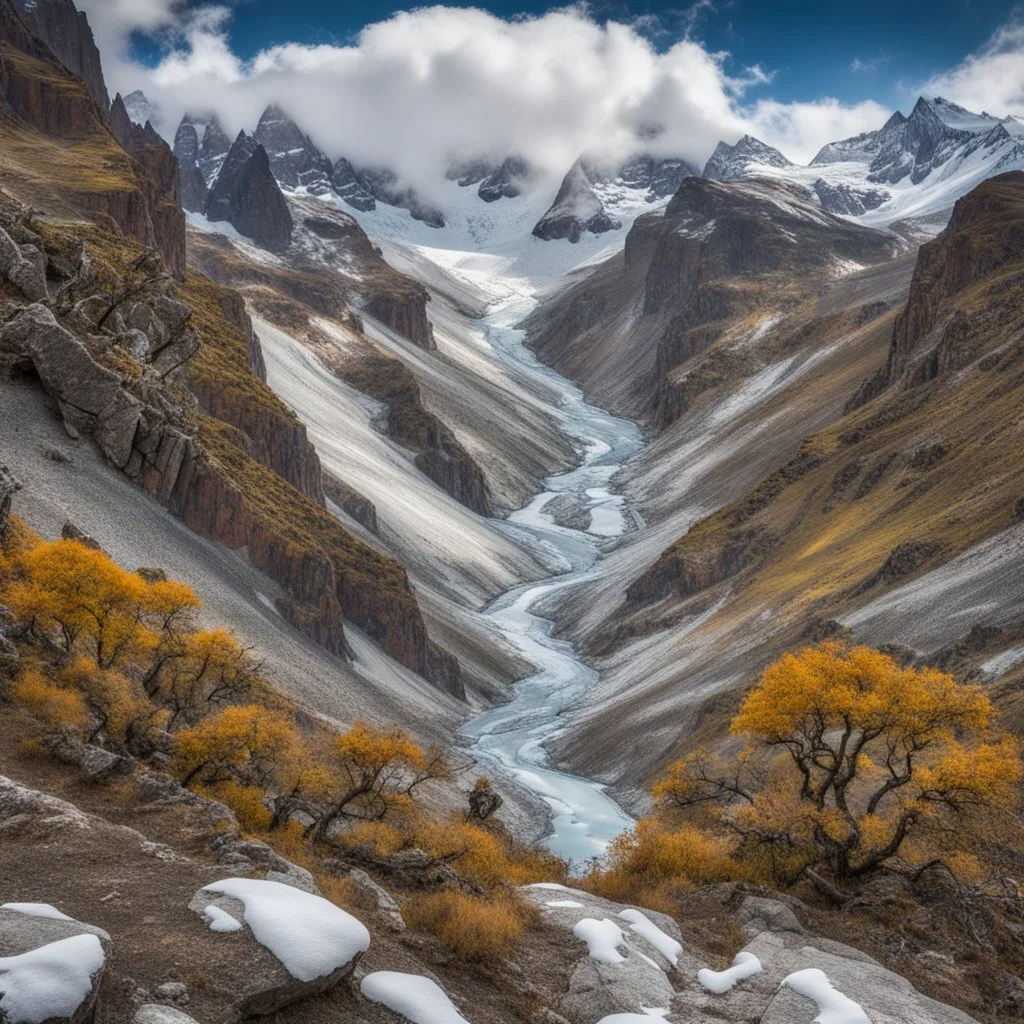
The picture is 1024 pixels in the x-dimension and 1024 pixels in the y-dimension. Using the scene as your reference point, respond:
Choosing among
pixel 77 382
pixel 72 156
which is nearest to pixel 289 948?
pixel 77 382

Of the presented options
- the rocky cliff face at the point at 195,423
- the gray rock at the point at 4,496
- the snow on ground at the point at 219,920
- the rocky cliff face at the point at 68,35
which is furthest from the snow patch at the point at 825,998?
the rocky cliff face at the point at 68,35

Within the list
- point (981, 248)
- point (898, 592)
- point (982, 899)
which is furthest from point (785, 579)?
point (981, 248)

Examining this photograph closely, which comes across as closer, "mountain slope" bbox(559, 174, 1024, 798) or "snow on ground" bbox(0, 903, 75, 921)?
"snow on ground" bbox(0, 903, 75, 921)

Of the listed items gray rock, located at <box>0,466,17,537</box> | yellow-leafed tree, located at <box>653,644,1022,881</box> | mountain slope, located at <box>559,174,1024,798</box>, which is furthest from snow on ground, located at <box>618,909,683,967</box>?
gray rock, located at <box>0,466,17,537</box>

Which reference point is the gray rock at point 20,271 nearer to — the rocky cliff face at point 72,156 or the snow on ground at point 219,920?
the rocky cliff face at point 72,156

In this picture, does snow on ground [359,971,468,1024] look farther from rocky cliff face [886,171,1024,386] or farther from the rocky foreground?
rocky cliff face [886,171,1024,386]

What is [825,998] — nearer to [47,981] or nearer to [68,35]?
[47,981]
